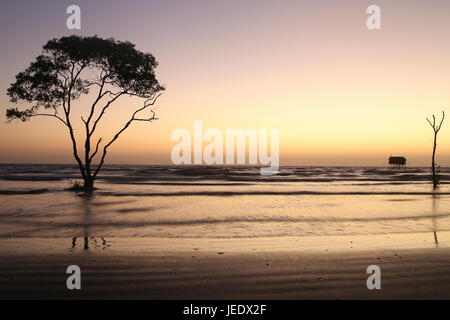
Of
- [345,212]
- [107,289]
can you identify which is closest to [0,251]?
[107,289]

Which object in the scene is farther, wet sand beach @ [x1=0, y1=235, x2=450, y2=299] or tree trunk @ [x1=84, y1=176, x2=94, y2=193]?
tree trunk @ [x1=84, y1=176, x2=94, y2=193]

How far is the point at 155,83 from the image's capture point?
99.7 feet

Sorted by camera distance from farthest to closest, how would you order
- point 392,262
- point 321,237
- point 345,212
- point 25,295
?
point 345,212 → point 321,237 → point 392,262 → point 25,295

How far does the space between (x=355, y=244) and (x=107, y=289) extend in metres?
6.72

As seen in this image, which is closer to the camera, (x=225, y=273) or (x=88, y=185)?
(x=225, y=273)

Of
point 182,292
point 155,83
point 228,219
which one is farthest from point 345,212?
point 155,83

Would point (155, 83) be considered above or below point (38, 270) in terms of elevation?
above

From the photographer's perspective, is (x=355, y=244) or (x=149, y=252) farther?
(x=355, y=244)

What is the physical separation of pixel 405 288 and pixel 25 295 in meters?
6.20

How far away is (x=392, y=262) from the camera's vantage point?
7117mm

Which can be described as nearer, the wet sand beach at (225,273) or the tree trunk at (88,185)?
the wet sand beach at (225,273)
